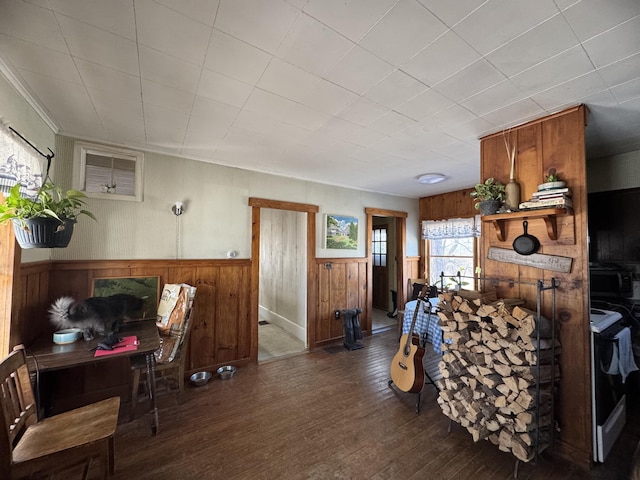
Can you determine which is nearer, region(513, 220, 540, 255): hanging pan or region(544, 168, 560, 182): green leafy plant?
region(544, 168, 560, 182): green leafy plant

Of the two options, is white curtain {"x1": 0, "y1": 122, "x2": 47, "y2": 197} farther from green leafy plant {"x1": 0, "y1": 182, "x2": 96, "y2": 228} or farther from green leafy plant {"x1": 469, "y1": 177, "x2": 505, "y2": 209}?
green leafy plant {"x1": 469, "y1": 177, "x2": 505, "y2": 209}

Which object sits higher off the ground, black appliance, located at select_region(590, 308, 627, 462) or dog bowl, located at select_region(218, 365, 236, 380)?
black appliance, located at select_region(590, 308, 627, 462)

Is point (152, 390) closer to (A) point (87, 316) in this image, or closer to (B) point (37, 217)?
(A) point (87, 316)

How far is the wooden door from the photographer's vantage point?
6309mm

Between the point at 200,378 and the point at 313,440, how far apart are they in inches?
58.6

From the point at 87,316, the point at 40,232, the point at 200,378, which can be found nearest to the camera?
the point at 40,232

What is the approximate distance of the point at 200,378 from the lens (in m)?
2.84

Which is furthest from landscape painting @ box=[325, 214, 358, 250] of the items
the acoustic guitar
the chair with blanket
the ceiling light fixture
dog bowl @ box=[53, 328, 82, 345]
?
dog bowl @ box=[53, 328, 82, 345]

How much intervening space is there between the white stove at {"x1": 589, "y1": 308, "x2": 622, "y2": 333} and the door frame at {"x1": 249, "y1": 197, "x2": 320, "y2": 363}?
291 cm

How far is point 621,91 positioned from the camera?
174 centimetres

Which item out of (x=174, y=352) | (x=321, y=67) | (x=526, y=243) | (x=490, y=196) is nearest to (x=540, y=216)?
(x=526, y=243)

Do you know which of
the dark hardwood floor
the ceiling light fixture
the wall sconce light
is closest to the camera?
the dark hardwood floor

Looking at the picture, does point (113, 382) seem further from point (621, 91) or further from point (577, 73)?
point (621, 91)

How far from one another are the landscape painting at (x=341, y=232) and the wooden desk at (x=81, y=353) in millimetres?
2568
